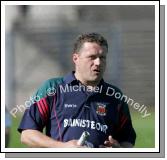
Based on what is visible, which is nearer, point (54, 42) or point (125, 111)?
point (125, 111)

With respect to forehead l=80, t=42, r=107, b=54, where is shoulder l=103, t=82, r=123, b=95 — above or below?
below

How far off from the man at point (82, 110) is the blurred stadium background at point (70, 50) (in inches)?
8.4

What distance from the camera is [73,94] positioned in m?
4.09

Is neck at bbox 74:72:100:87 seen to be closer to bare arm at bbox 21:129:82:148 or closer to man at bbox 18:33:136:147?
man at bbox 18:33:136:147

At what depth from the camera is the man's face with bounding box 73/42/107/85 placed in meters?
4.02

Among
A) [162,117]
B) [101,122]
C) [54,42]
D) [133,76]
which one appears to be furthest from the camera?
[54,42]

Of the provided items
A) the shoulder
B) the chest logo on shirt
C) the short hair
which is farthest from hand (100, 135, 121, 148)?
the short hair

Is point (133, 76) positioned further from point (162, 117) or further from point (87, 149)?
point (87, 149)

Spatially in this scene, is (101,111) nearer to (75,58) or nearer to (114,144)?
(114,144)

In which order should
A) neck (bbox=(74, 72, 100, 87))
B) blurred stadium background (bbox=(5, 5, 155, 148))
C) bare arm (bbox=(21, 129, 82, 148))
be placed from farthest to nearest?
blurred stadium background (bbox=(5, 5, 155, 148)) < neck (bbox=(74, 72, 100, 87)) < bare arm (bbox=(21, 129, 82, 148))

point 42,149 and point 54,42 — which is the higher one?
point 54,42

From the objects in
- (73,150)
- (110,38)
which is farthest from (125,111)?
(110,38)

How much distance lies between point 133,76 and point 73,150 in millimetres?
997

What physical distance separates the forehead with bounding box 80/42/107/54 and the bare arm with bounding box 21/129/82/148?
59 centimetres
